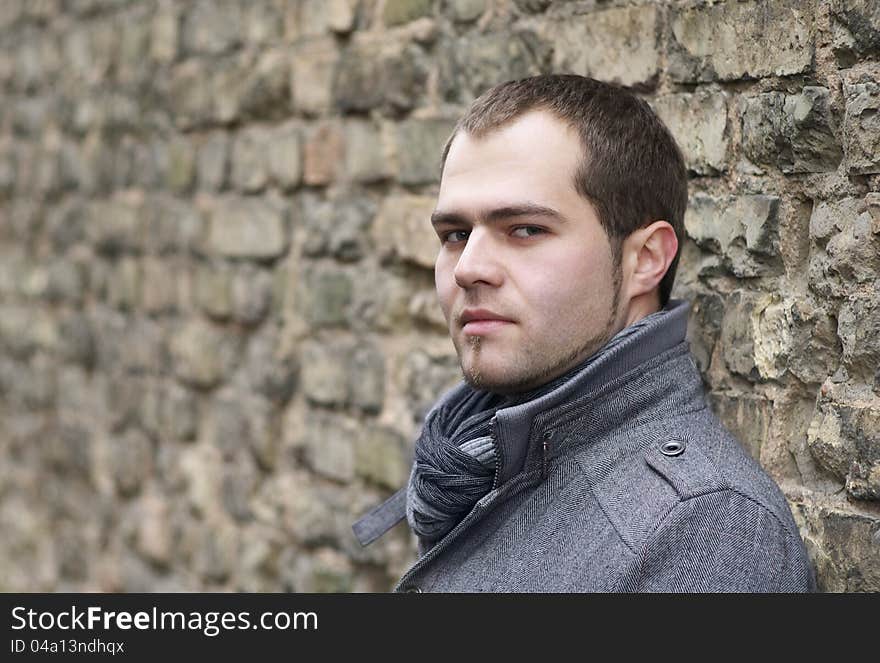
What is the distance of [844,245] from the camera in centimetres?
222

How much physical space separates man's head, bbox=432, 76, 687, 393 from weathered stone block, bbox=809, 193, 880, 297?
0.25 metres

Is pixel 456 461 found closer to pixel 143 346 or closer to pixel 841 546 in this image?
pixel 841 546

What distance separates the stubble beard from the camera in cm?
225

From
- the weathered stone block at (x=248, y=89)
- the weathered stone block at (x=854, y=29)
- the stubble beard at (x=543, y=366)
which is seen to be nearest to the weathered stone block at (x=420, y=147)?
the weathered stone block at (x=248, y=89)

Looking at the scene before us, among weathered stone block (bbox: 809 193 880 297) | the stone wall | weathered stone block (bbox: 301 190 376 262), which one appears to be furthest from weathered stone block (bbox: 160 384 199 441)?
weathered stone block (bbox: 809 193 880 297)

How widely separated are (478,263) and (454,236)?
0.49 ft

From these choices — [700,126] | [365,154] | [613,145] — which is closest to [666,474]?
[613,145]

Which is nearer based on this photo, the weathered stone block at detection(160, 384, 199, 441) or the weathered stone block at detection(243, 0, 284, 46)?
the weathered stone block at detection(243, 0, 284, 46)

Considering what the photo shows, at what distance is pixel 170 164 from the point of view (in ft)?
15.3

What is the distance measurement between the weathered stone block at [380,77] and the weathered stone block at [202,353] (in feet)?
3.25

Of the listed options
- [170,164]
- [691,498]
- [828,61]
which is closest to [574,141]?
[828,61]

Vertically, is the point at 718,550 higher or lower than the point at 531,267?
lower

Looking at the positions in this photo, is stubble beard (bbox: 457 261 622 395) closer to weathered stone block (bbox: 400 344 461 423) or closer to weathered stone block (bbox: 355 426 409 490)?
weathered stone block (bbox: 400 344 461 423)

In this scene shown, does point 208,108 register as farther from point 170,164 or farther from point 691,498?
point 691,498
